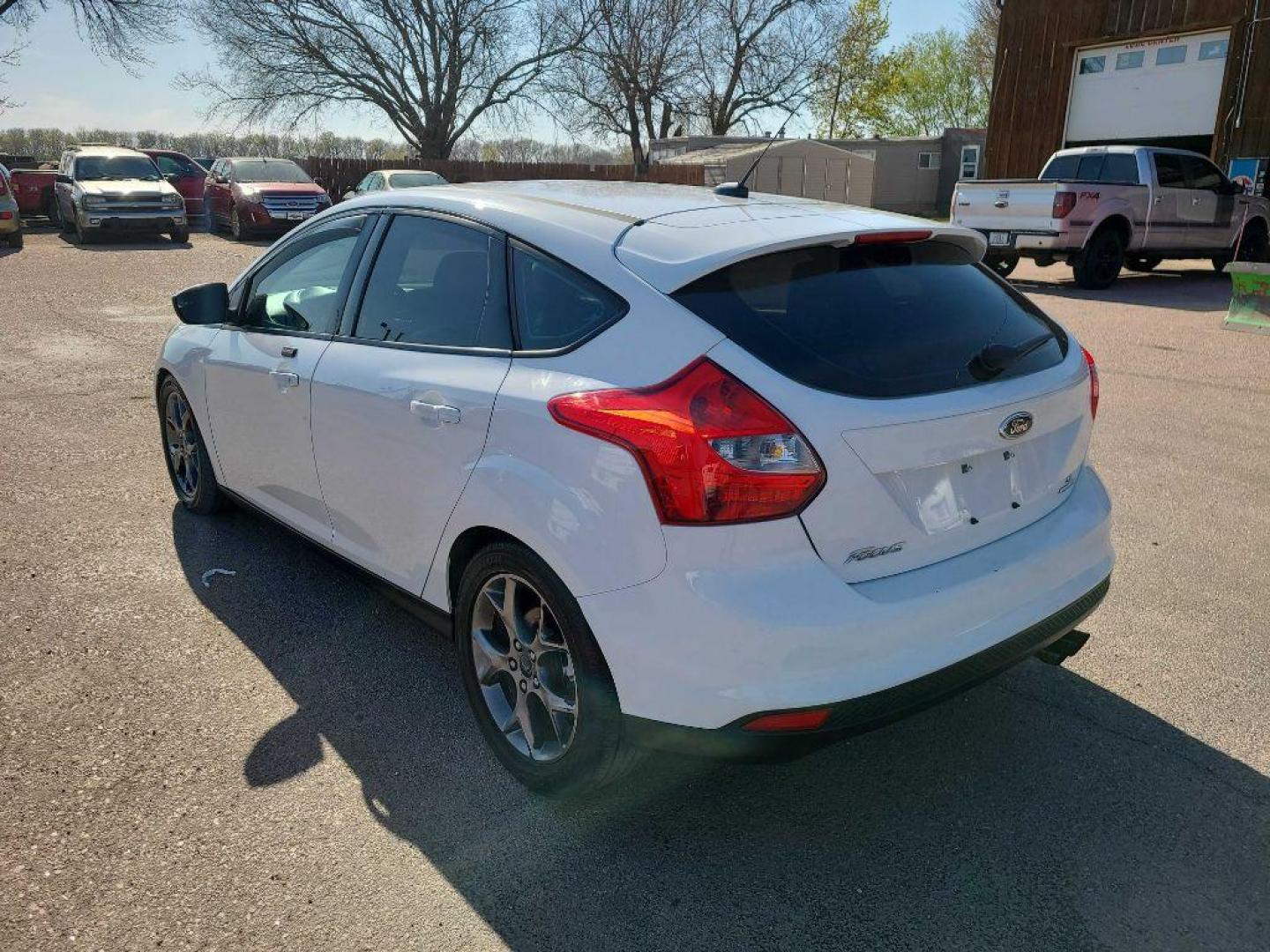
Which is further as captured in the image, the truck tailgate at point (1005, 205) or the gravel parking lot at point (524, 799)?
the truck tailgate at point (1005, 205)

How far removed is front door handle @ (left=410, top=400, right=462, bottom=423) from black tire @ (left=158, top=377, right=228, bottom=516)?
2.17 metres

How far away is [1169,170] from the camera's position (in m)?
15.4

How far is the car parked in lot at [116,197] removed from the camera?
21.1 meters

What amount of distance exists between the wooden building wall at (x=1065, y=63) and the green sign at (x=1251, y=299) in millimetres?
9397

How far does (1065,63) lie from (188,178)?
72.5 feet

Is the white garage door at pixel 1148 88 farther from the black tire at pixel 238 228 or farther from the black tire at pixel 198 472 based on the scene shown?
the black tire at pixel 198 472

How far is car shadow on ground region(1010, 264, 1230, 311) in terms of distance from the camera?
13.8 m

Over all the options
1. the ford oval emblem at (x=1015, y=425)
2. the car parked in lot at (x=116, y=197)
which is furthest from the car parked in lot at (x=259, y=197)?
the ford oval emblem at (x=1015, y=425)

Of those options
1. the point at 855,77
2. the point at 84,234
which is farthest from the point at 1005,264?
the point at 855,77

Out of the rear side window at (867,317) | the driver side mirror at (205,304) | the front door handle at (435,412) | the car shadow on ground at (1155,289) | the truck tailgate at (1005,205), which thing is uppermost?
the truck tailgate at (1005,205)

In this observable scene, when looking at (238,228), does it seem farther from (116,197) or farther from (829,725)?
(829,725)

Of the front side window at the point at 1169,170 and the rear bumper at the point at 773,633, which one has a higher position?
the front side window at the point at 1169,170

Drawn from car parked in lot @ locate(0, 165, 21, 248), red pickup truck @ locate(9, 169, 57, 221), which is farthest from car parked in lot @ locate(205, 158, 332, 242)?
car parked in lot @ locate(0, 165, 21, 248)

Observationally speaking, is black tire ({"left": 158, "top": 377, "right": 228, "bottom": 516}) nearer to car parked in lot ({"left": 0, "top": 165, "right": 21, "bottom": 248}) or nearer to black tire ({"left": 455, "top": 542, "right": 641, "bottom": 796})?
black tire ({"left": 455, "top": 542, "right": 641, "bottom": 796})
